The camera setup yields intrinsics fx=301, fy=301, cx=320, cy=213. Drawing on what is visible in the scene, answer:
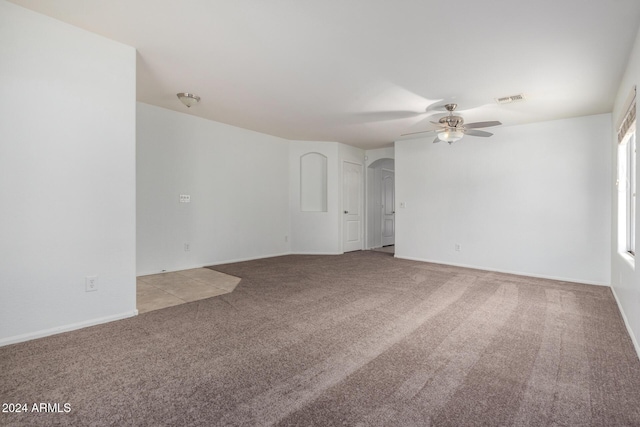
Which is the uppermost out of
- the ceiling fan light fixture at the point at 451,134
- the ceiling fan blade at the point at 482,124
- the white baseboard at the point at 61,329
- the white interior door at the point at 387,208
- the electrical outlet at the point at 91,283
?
the ceiling fan blade at the point at 482,124

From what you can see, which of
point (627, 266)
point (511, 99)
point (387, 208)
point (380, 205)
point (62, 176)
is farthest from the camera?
point (387, 208)

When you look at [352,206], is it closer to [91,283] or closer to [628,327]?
[628,327]

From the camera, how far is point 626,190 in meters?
3.65

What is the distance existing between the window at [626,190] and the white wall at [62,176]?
5.05m

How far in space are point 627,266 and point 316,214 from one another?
16.3 feet

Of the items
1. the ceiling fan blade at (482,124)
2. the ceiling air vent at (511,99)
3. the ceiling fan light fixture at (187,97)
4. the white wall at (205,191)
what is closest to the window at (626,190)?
the ceiling air vent at (511,99)

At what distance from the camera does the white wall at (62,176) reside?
2.27 meters

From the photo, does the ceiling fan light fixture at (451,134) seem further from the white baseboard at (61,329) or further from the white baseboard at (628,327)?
the white baseboard at (61,329)

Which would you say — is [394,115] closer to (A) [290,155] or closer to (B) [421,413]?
(A) [290,155]

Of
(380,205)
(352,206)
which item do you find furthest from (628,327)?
(380,205)

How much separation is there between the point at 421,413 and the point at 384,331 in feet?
3.48

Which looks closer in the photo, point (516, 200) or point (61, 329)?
point (61, 329)

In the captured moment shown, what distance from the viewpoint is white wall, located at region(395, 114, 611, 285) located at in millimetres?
4426

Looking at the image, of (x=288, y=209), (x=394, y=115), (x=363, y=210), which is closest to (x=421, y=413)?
(x=394, y=115)
